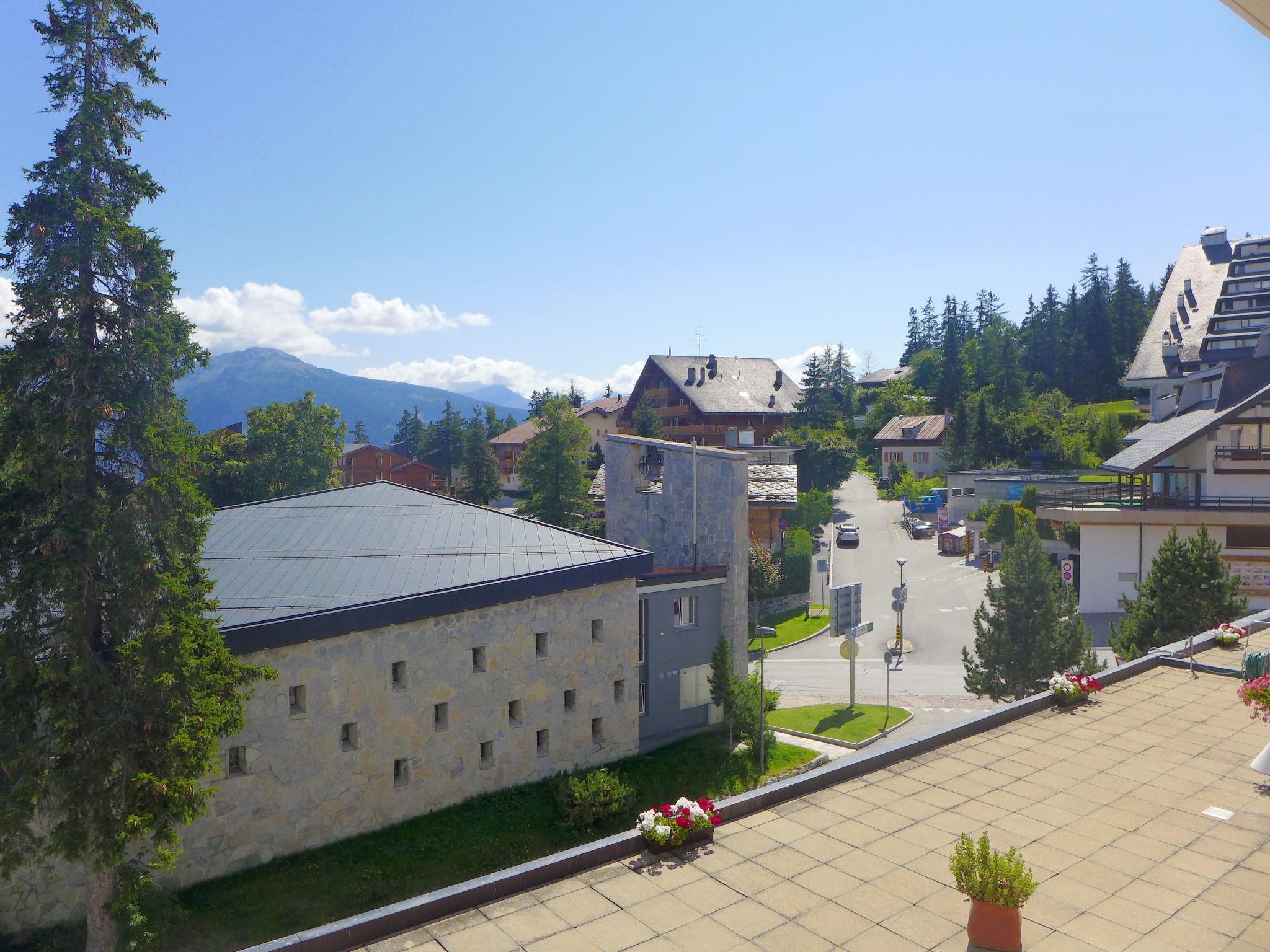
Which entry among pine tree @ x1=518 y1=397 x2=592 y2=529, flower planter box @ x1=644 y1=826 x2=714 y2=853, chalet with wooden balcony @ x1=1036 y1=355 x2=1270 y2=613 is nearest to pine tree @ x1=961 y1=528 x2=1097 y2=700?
flower planter box @ x1=644 y1=826 x2=714 y2=853

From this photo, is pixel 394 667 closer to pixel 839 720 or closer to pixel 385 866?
pixel 385 866

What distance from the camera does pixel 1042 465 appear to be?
278ft

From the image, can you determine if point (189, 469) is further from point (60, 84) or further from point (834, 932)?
point (834, 932)

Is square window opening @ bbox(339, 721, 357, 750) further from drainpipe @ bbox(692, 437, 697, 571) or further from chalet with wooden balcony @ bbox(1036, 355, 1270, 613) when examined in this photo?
chalet with wooden balcony @ bbox(1036, 355, 1270, 613)

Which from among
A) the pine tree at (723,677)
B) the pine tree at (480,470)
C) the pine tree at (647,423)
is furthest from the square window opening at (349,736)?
the pine tree at (480,470)

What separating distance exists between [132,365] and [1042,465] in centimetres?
8603

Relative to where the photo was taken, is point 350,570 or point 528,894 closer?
point 528,894

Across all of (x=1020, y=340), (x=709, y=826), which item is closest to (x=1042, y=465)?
A: (x=1020, y=340)

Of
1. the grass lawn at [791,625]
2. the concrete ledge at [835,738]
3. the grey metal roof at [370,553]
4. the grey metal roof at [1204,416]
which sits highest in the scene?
the grey metal roof at [1204,416]

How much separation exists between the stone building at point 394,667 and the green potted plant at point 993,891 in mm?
12917

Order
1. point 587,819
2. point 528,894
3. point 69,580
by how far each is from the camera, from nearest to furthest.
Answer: point 528,894 → point 69,580 → point 587,819

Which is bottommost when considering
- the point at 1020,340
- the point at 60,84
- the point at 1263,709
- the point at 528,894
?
the point at 528,894

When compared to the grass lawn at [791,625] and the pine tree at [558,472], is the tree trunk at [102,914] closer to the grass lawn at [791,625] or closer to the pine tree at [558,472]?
the grass lawn at [791,625]

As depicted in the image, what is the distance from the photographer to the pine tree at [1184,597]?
989 inches
